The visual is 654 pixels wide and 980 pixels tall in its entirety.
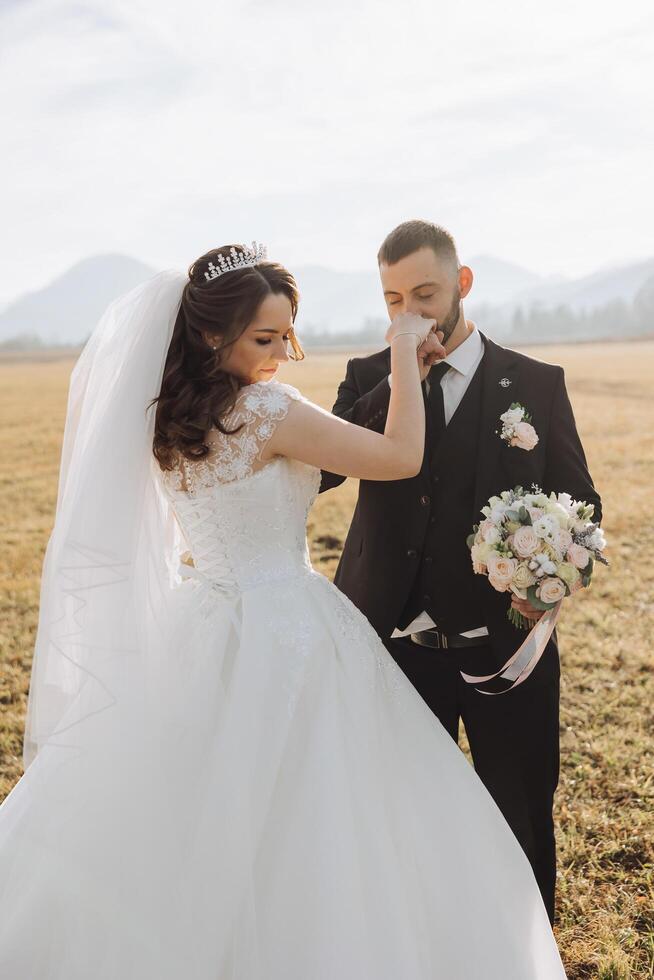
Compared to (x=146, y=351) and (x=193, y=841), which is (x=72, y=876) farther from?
(x=146, y=351)

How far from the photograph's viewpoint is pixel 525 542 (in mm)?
3002

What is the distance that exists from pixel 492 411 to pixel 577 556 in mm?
737

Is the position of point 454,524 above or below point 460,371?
below

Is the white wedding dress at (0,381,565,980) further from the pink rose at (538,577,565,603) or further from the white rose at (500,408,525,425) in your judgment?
the white rose at (500,408,525,425)

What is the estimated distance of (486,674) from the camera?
3.62 meters

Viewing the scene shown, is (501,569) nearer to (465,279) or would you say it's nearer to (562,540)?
(562,540)

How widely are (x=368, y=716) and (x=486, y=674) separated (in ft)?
2.30

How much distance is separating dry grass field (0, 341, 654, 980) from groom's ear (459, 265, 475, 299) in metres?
2.93

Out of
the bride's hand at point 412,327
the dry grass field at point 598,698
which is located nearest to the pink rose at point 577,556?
the bride's hand at point 412,327

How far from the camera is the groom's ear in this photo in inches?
140

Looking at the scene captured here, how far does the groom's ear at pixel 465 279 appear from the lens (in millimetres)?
3549

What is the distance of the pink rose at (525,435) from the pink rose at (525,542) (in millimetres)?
435

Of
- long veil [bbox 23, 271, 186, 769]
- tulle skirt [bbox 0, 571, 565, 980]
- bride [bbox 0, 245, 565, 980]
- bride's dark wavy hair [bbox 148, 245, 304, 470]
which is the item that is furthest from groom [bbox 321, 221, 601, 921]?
long veil [bbox 23, 271, 186, 769]

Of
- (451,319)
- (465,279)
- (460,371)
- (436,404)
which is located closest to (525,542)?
Result: (436,404)
